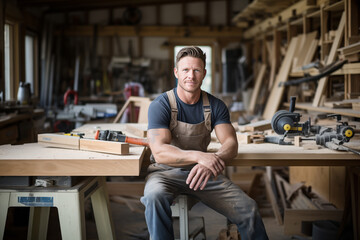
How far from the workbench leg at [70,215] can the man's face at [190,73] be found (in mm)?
972

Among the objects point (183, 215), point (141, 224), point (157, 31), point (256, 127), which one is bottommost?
point (141, 224)

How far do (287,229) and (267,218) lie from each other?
1.89 ft

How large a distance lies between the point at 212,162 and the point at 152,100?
272 cm

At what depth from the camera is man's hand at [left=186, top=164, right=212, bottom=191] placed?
7.72ft

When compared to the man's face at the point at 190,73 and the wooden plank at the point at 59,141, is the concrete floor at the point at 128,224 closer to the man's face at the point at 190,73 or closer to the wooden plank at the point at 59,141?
the wooden plank at the point at 59,141

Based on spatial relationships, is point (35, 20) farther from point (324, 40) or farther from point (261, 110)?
point (324, 40)

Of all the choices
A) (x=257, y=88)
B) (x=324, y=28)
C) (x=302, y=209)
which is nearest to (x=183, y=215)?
(x=302, y=209)

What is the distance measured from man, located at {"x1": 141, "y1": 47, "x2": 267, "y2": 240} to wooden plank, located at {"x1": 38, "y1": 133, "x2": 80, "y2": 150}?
1.58ft

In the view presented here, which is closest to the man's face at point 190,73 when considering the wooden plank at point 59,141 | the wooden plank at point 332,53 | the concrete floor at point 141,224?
the wooden plank at point 59,141

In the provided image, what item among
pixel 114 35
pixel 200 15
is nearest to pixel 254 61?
pixel 200 15

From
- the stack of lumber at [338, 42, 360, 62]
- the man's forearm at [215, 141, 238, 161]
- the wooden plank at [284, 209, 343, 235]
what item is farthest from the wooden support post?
the man's forearm at [215, 141, 238, 161]

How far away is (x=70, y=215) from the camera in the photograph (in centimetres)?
237

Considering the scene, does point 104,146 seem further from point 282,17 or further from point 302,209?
point 282,17

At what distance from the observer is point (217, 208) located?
2.52 meters
